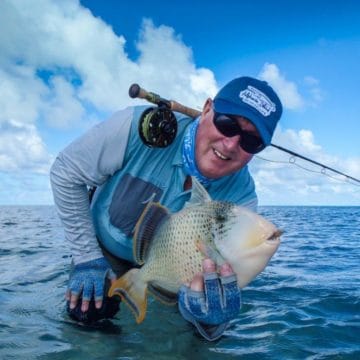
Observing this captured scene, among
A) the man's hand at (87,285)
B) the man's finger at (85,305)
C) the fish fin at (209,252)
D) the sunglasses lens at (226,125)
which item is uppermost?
the sunglasses lens at (226,125)

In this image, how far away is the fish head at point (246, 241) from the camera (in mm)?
2629

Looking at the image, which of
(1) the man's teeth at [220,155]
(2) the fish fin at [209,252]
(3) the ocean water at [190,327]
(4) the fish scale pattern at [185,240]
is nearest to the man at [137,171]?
(1) the man's teeth at [220,155]

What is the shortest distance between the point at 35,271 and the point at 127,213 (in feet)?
12.1

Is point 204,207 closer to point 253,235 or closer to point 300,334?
point 253,235

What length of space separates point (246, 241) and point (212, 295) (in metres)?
0.46

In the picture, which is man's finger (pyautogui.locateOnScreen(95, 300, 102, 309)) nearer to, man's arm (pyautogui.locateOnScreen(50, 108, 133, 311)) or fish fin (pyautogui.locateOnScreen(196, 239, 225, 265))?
man's arm (pyautogui.locateOnScreen(50, 108, 133, 311))

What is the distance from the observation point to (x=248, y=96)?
→ 10.9 ft

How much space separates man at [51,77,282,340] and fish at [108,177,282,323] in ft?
1.16

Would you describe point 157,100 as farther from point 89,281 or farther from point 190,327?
point 190,327

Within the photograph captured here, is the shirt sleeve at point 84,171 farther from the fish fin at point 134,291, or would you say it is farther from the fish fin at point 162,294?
the fish fin at point 162,294

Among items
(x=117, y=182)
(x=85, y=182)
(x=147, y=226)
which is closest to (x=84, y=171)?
(x=85, y=182)

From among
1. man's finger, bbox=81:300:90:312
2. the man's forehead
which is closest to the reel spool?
the man's forehead

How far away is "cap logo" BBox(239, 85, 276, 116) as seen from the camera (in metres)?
3.30

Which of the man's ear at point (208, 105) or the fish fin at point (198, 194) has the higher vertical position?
the man's ear at point (208, 105)
